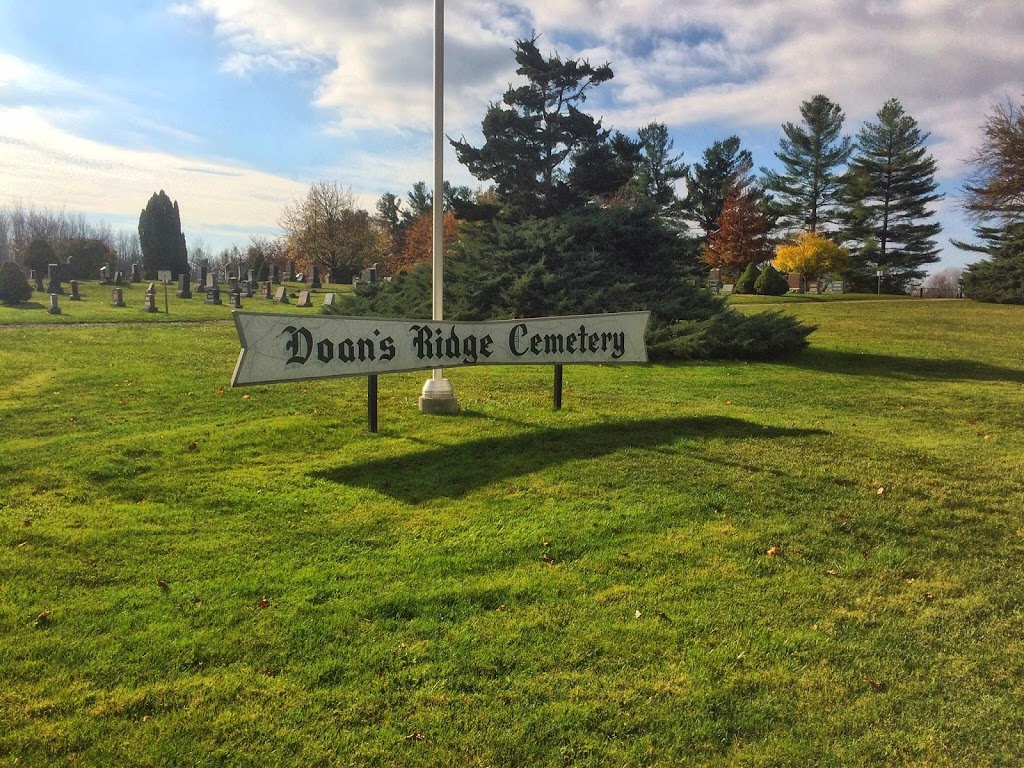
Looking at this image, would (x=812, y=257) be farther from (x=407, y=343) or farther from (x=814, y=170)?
(x=407, y=343)

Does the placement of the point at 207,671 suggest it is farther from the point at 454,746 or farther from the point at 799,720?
the point at 799,720

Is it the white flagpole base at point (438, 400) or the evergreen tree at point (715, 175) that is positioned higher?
the evergreen tree at point (715, 175)

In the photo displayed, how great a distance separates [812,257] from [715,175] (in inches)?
575

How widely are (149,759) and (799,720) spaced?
2646 mm

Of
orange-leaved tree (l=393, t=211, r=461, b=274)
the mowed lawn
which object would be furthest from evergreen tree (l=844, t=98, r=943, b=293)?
the mowed lawn

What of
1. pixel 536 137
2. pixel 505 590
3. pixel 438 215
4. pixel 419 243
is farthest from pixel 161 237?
pixel 505 590

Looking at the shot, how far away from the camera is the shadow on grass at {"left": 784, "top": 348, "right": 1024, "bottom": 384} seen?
13.2 m

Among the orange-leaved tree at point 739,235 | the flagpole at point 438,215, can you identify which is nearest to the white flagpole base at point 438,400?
the flagpole at point 438,215

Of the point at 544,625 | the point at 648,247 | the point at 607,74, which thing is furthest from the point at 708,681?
the point at 607,74

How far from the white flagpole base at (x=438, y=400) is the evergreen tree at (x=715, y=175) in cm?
5220

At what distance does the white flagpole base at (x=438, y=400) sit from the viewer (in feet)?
28.7

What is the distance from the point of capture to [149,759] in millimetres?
2596

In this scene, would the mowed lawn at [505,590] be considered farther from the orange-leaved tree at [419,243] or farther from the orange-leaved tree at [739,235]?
the orange-leaved tree at [419,243]

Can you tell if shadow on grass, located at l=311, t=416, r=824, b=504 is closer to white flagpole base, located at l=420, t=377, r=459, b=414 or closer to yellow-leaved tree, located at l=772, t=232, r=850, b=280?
white flagpole base, located at l=420, t=377, r=459, b=414
